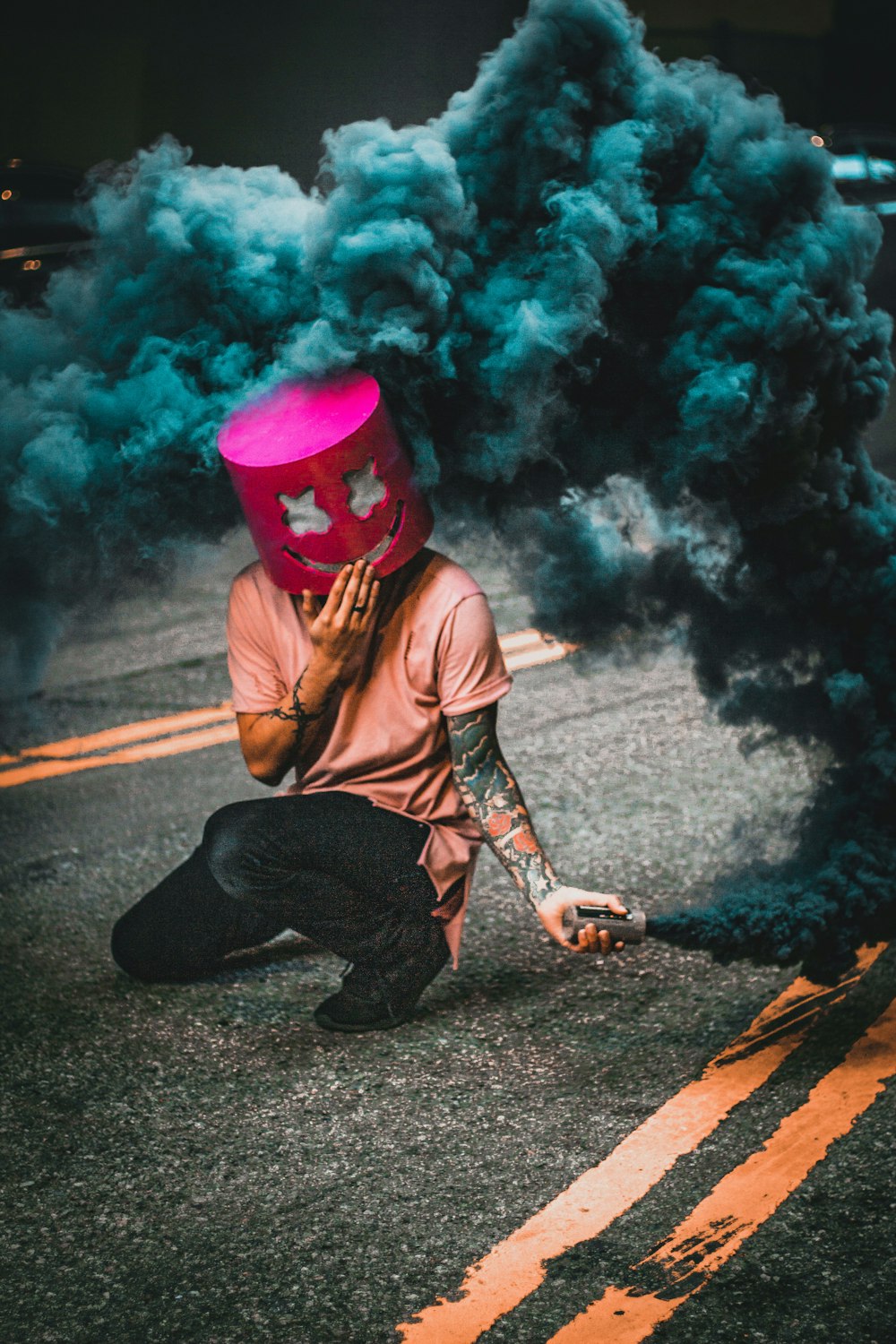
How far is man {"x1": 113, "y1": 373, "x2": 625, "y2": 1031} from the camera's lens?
8.13 ft

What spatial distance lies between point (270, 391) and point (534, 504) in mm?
681

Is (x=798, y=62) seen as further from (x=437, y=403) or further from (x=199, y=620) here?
(x=437, y=403)

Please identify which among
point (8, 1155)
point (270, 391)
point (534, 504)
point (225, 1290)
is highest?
point (270, 391)

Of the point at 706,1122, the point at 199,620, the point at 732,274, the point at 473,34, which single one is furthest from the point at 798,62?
the point at 706,1122

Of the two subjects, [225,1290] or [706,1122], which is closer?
[225,1290]

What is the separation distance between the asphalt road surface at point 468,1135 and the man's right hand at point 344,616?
1.80 feet

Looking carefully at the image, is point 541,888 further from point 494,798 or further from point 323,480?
point 323,480

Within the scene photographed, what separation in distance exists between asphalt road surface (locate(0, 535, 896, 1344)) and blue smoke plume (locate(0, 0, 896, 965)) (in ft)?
1.14

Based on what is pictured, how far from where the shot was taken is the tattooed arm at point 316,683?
2.47 metres

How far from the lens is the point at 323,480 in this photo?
236 cm

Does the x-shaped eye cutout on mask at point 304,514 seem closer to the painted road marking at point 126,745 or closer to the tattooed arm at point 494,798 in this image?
the tattooed arm at point 494,798

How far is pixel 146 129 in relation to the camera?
4.84 metres

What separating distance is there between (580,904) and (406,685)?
1.90ft

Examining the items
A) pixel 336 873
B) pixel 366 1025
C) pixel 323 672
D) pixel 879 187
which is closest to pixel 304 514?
pixel 323 672
